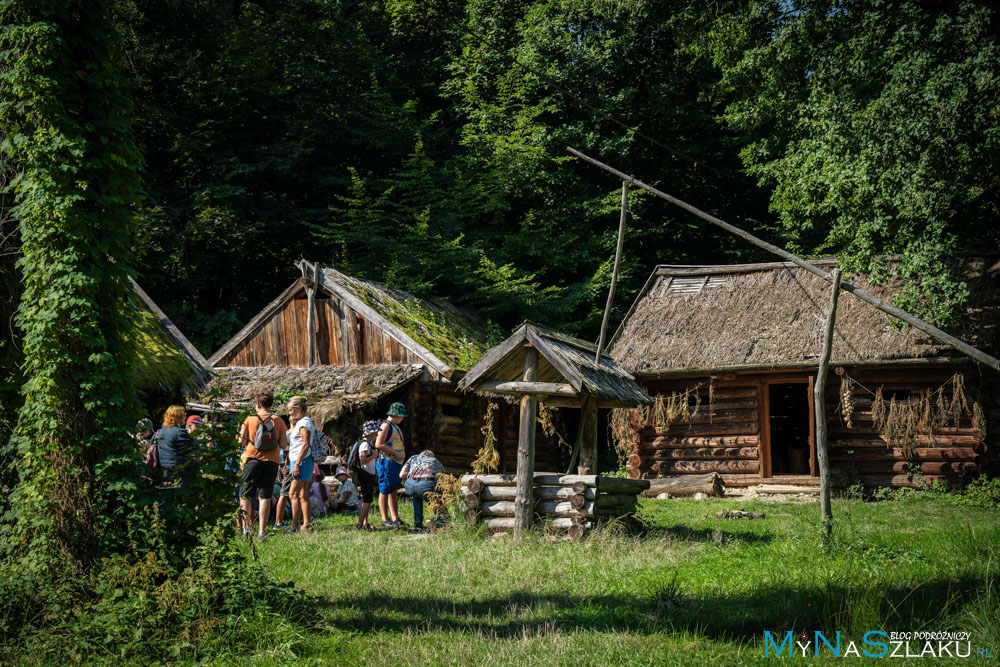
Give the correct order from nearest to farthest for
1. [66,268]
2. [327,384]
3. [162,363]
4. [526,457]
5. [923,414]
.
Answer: [66,268] < [526,457] < [162,363] < [923,414] < [327,384]

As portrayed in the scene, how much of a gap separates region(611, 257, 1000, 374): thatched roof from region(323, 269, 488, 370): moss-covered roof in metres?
3.49

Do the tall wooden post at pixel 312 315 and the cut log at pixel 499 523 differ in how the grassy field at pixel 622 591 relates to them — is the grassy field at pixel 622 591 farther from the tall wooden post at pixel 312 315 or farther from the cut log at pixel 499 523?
the tall wooden post at pixel 312 315

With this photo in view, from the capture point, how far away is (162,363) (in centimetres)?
1228

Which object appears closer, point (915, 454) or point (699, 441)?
point (915, 454)

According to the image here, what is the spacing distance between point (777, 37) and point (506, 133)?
1106 centimetres

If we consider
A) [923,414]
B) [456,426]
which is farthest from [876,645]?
[456,426]

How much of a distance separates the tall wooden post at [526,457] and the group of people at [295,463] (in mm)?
1711

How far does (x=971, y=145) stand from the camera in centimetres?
1369

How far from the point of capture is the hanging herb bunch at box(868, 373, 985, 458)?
614 inches

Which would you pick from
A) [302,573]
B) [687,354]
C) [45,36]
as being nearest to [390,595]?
[302,573]

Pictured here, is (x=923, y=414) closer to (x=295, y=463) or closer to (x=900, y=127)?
(x=900, y=127)

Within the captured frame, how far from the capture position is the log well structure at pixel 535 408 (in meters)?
10.2

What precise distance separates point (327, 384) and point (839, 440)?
419 inches

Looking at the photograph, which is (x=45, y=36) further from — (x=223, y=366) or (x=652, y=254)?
(x=652, y=254)
